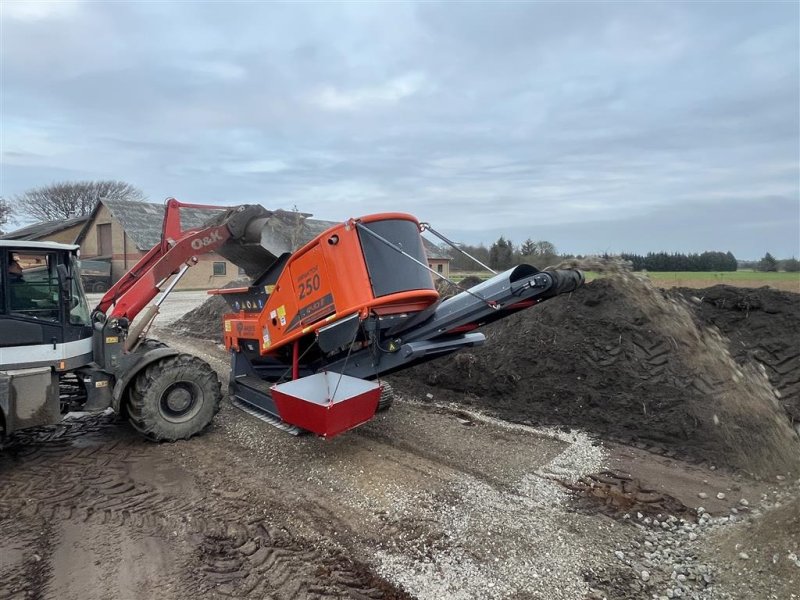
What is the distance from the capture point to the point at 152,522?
14.3 feet

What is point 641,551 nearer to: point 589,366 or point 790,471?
point 790,471

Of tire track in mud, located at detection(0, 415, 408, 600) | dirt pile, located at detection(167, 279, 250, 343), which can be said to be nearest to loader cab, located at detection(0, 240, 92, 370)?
tire track in mud, located at detection(0, 415, 408, 600)

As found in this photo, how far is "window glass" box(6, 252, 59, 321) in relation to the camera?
5.30 meters

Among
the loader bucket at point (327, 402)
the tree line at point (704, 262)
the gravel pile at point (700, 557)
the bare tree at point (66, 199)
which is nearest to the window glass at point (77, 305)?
the loader bucket at point (327, 402)

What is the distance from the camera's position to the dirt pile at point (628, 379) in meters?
5.95

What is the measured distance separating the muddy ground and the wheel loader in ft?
1.80

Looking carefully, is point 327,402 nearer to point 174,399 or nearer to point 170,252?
point 174,399

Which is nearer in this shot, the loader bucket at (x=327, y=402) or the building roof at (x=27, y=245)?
the loader bucket at (x=327, y=402)

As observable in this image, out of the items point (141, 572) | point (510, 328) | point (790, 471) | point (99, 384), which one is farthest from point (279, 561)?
point (510, 328)

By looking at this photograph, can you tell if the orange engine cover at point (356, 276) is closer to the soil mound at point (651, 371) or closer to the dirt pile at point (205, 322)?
the soil mound at point (651, 371)

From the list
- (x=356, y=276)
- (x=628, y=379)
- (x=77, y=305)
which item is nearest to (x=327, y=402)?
(x=356, y=276)

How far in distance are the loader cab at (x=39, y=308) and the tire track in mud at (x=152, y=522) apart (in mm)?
1070

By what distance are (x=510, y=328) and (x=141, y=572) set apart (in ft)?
22.9

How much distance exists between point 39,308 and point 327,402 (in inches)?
121
